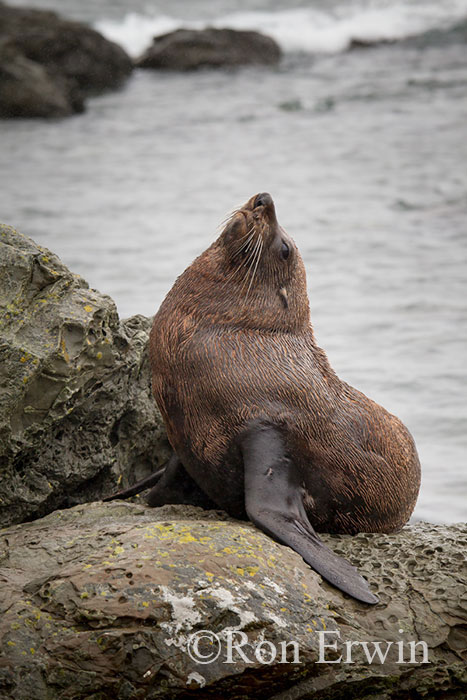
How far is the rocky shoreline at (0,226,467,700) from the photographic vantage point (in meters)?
3.51

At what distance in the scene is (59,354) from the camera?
4508 mm

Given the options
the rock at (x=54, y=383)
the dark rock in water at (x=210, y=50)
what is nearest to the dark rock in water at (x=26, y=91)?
the dark rock in water at (x=210, y=50)

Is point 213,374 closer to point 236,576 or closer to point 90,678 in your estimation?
point 236,576

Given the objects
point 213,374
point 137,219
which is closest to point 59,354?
point 213,374

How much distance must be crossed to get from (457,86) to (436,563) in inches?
816

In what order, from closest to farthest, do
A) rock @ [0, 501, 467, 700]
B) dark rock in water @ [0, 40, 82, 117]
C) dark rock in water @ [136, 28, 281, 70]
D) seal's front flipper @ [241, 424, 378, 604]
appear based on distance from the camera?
rock @ [0, 501, 467, 700]
seal's front flipper @ [241, 424, 378, 604]
dark rock in water @ [0, 40, 82, 117]
dark rock in water @ [136, 28, 281, 70]

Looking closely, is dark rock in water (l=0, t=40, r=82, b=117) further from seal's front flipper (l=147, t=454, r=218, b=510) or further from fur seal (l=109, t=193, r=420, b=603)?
seal's front flipper (l=147, t=454, r=218, b=510)

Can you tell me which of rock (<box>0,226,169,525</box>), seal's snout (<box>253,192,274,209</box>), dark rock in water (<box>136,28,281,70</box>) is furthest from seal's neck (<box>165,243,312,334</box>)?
dark rock in water (<box>136,28,281,70</box>)

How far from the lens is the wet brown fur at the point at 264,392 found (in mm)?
4375

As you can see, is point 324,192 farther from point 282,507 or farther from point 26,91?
point 282,507

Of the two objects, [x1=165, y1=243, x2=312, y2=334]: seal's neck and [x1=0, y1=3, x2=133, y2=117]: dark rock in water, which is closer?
[x1=165, y1=243, x2=312, y2=334]: seal's neck

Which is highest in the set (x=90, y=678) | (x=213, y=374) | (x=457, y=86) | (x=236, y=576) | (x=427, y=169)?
(x=457, y=86)

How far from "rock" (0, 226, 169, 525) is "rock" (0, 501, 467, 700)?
54cm

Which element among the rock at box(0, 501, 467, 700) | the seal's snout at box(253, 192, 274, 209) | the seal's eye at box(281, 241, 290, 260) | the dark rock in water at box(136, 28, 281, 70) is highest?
the dark rock in water at box(136, 28, 281, 70)
